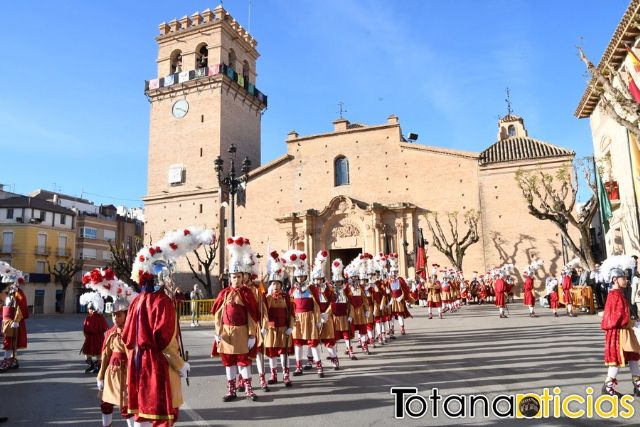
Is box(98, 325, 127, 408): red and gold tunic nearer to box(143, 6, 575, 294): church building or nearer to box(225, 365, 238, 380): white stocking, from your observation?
box(225, 365, 238, 380): white stocking

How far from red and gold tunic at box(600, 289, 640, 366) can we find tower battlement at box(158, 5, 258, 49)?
1479 inches

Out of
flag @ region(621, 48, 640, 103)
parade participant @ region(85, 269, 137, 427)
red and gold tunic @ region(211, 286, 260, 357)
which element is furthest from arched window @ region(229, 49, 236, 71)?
parade participant @ region(85, 269, 137, 427)

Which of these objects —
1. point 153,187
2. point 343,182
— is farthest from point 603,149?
point 153,187

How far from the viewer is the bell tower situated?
37375mm

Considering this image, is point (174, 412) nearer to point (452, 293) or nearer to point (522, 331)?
point (522, 331)

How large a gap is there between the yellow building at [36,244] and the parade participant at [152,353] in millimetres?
45577

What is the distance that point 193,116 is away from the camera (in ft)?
126

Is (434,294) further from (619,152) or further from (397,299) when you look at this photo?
(619,152)

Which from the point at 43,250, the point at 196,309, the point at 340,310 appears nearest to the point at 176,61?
Answer: the point at 43,250

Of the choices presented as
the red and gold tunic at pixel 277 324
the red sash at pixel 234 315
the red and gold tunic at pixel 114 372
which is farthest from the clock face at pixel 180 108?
the red and gold tunic at pixel 114 372

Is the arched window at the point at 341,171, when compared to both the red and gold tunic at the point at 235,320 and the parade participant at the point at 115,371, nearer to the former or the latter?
the red and gold tunic at the point at 235,320

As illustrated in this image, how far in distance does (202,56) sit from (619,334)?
39.2 meters

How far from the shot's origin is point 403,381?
25.4 ft

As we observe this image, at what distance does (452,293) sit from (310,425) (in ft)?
65.0
